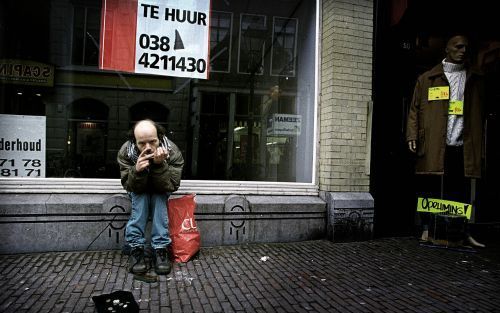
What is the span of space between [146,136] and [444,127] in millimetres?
4014

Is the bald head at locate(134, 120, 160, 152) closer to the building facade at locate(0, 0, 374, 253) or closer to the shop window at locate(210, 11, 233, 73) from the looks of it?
the building facade at locate(0, 0, 374, 253)

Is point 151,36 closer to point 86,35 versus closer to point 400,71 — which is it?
point 86,35

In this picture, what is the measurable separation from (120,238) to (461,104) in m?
4.97

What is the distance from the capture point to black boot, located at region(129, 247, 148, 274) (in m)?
3.71

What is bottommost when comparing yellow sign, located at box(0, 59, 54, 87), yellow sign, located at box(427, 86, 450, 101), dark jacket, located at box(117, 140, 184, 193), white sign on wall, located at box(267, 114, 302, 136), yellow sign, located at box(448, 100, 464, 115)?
dark jacket, located at box(117, 140, 184, 193)

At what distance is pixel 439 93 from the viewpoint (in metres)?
5.02

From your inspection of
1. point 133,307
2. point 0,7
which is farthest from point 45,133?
point 133,307

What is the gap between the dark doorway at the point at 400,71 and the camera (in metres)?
5.52

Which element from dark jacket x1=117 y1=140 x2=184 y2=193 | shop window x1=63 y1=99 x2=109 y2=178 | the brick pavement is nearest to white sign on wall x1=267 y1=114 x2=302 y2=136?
A: the brick pavement

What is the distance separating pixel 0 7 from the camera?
5035 mm

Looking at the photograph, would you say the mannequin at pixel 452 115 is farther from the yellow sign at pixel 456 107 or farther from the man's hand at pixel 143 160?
the man's hand at pixel 143 160

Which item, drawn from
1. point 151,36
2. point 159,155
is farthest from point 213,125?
point 159,155

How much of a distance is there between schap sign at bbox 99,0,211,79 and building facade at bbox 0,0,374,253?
199mm

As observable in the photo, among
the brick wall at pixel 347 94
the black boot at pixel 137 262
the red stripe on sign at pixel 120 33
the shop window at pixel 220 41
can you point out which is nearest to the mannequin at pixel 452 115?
the brick wall at pixel 347 94
